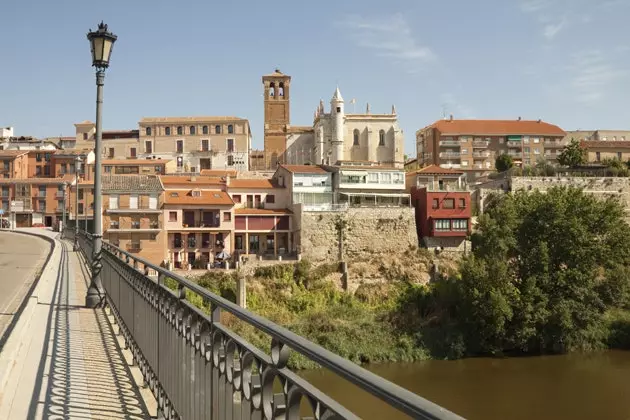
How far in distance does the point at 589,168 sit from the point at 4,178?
232ft

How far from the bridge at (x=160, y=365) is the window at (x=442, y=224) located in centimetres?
4358

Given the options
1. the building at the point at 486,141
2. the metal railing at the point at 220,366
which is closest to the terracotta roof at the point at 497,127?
the building at the point at 486,141

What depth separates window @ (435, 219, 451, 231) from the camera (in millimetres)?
51406

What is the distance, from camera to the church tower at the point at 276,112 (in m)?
84.5

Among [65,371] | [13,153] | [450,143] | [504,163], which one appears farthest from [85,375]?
[450,143]

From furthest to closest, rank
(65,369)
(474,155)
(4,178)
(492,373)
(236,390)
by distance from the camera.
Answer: (474,155) < (4,178) < (492,373) < (65,369) < (236,390)

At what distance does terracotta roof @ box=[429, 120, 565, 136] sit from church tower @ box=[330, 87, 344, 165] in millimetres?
16085

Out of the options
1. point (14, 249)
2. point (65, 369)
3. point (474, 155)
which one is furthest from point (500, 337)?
point (474, 155)

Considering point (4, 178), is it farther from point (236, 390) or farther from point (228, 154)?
point (236, 390)

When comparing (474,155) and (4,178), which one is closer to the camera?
(4,178)

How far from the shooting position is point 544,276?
3747cm

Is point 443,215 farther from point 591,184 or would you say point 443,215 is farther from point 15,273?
point 15,273

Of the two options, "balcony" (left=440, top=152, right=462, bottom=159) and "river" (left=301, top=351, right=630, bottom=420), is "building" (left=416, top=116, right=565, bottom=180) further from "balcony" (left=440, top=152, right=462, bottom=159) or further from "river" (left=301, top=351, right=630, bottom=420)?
"river" (left=301, top=351, right=630, bottom=420)

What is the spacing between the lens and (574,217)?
129ft
